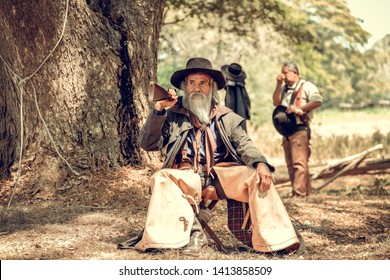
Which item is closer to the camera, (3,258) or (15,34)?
(3,258)

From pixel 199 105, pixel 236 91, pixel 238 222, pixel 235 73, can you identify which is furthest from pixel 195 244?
pixel 235 73

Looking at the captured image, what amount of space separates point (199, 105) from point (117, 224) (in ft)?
5.87

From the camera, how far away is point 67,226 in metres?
7.23

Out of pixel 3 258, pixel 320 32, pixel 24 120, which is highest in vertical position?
pixel 320 32

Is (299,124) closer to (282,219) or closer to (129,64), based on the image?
(129,64)

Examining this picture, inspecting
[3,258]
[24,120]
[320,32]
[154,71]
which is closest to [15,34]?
[24,120]

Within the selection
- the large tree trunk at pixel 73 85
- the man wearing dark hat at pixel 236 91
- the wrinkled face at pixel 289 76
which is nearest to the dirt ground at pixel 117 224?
the large tree trunk at pixel 73 85

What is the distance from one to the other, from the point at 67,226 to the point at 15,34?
2439 mm

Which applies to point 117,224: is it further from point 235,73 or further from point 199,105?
point 235,73

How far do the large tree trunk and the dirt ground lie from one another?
266mm

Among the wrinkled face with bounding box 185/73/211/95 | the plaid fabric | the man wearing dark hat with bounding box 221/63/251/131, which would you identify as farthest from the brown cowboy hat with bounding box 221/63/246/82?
the plaid fabric

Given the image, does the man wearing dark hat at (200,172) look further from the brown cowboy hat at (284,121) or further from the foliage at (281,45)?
the foliage at (281,45)

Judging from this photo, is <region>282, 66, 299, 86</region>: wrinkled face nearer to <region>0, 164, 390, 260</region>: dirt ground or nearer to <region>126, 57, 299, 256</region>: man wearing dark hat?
<region>0, 164, 390, 260</region>: dirt ground

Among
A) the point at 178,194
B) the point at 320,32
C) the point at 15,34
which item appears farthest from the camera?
→ the point at 320,32
